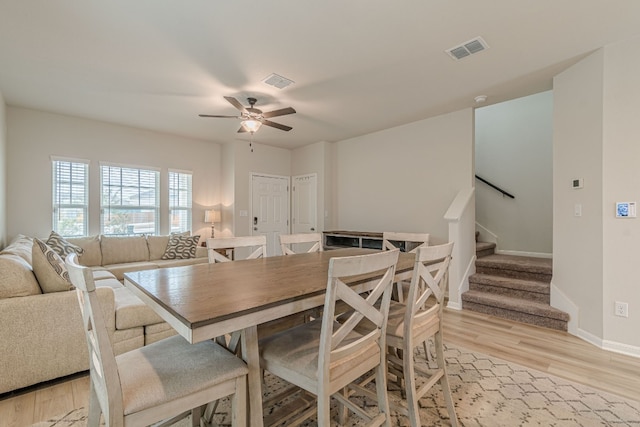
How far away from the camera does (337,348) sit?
128cm

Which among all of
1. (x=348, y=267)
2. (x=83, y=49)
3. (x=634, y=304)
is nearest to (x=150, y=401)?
(x=348, y=267)

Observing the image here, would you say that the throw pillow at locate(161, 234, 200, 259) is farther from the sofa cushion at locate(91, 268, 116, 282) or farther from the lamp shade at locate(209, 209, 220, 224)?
the sofa cushion at locate(91, 268, 116, 282)

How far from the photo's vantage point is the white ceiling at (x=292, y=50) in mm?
2074

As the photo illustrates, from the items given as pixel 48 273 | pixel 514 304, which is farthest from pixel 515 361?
pixel 48 273

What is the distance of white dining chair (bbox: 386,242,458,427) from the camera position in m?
1.48

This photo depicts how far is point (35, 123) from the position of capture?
4078mm

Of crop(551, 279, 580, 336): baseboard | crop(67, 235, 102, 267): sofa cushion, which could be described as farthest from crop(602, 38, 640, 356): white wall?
crop(67, 235, 102, 267): sofa cushion

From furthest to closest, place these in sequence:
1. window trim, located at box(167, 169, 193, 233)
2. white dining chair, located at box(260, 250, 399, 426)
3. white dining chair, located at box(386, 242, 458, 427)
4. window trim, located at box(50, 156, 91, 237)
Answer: window trim, located at box(167, 169, 193, 233) < window trim, located at box(50, 156, 91, 237) < white dining chair, located at box(386, 242, 458, 427) < white dining chair, located at box(260, 250, 399, 426)

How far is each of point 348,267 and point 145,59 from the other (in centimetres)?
288

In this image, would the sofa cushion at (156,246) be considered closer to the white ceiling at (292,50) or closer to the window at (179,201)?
the window at (179,201)

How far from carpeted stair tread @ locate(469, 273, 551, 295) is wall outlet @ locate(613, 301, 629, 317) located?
69 centimetres

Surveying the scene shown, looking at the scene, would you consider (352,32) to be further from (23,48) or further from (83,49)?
(23,48)

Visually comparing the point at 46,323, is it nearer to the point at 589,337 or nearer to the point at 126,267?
the point at 126,267

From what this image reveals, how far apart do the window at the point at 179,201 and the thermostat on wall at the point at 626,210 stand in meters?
5.98
